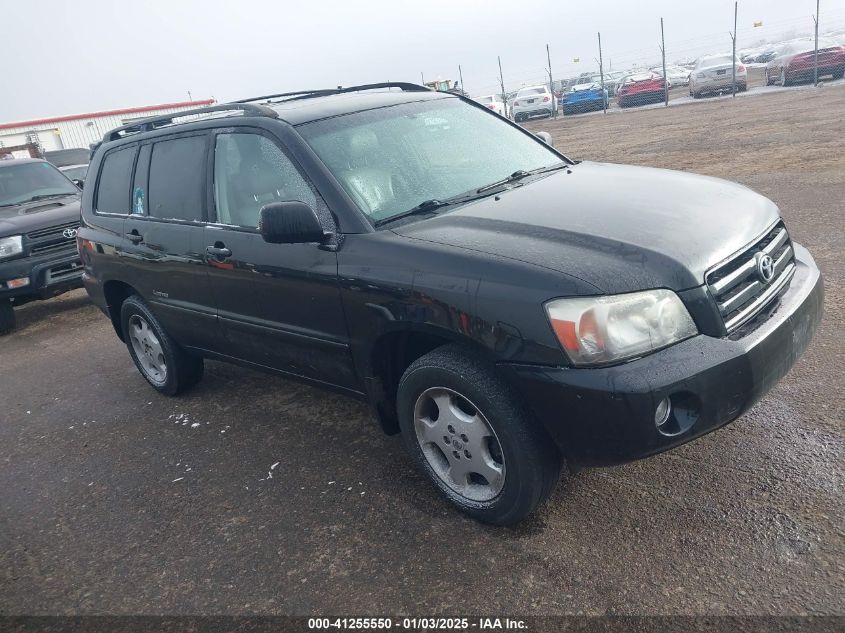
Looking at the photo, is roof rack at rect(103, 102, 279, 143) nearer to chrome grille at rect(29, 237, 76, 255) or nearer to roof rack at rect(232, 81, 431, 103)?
roof rack at rect(232, 81, 431, 103)

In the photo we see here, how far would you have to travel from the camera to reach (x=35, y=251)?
24.5ft

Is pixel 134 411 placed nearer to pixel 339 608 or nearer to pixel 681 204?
pixel 339 608

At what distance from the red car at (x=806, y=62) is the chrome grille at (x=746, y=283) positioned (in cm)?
2240

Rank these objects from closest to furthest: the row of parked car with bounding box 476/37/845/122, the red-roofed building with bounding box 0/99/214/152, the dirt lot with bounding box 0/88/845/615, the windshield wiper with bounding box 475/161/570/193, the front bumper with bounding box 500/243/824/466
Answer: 1. the front bumper with bounding box 500/243/824/466
2. the dirt lot with bounding box 0/88/845/615
3. the windshield wiper with bounding box 475/161/570/193
4. the row of parked car with bounding box 476/37/845/122
5. the red-roofed building with bounding box 0/99/214/152

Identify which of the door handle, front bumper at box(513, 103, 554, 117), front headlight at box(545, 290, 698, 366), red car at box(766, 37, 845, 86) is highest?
the door handle

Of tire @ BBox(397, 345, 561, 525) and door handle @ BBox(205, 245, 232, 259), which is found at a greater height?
door handle @ BBox(205, 245, 232, 259)

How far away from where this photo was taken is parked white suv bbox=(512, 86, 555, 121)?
27.3 m

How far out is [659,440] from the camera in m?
2.43

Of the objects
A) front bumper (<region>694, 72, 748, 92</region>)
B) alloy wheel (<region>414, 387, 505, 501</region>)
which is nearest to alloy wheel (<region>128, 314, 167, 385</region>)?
alloy wheel (<region>414, 387, 505, 501</region>)

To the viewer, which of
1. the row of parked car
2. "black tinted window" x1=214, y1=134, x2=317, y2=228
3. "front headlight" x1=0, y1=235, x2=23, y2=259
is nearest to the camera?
"black tinted window" x1=214, y1=134, x2=317, y2=228

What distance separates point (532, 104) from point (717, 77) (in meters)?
6.76

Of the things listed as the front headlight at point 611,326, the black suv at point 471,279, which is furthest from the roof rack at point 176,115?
the front headlight at point 611,326

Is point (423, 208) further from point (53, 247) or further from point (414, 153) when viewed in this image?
point (53, 247)

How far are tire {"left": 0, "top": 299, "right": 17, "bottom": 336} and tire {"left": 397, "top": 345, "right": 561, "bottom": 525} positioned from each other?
6310 mm
